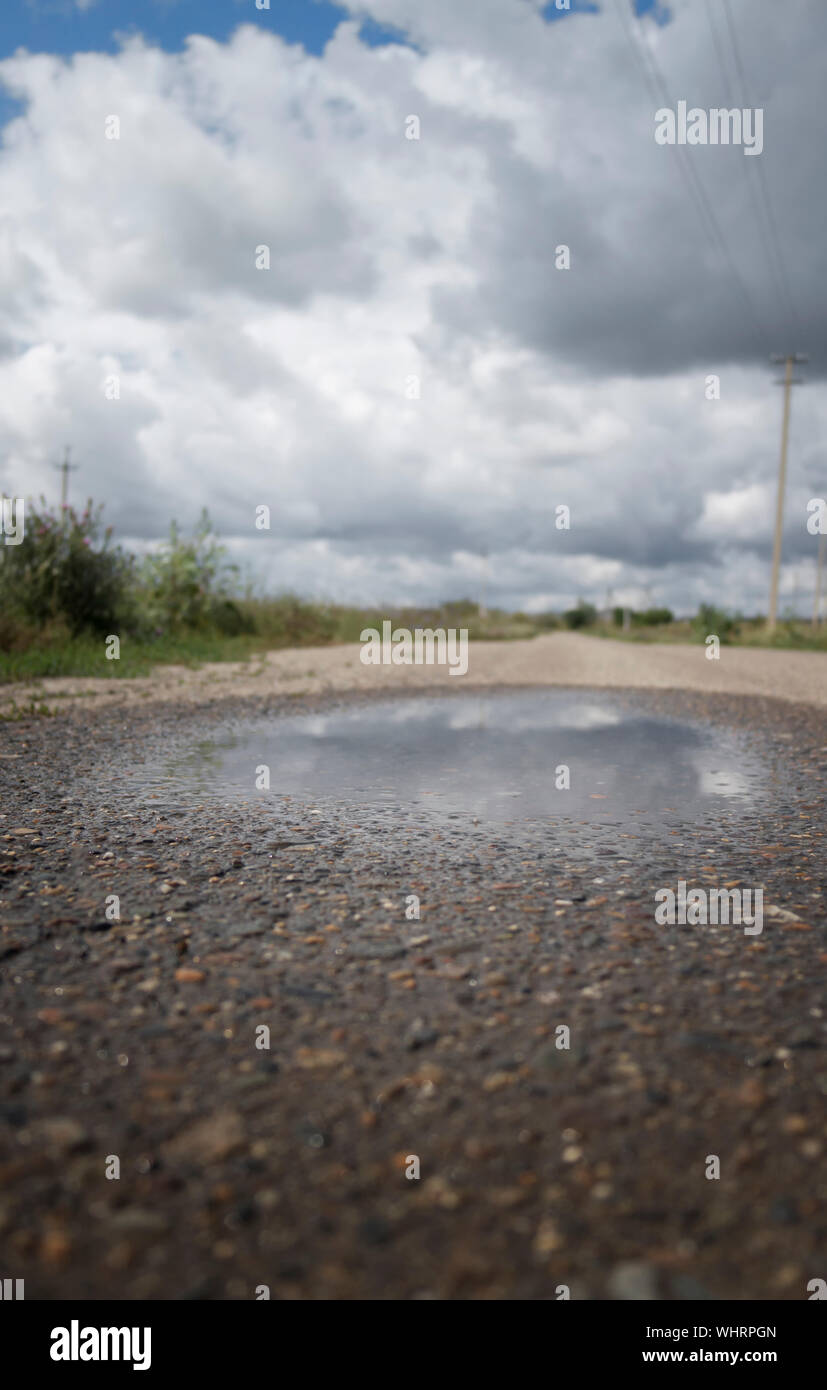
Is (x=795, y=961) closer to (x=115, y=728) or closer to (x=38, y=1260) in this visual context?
(x=38, y=1260)

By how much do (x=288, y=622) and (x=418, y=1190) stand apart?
24638 mm

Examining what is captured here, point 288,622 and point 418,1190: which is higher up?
point 288,622

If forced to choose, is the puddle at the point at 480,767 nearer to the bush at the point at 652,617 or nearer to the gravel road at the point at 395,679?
the gravel road at the point at 395,679

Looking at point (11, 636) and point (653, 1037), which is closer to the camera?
point (653, 1037)

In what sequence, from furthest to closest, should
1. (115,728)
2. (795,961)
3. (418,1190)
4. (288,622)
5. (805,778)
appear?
1. (288,622)
2. (115,728)
3. (805,778)
4. (795,961)
5. (418,1190)

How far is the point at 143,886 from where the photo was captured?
3.26m

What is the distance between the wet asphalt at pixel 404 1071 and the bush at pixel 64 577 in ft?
42.9

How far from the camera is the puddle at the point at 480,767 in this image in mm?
4934

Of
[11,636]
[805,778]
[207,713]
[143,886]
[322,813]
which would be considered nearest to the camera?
[143,886]

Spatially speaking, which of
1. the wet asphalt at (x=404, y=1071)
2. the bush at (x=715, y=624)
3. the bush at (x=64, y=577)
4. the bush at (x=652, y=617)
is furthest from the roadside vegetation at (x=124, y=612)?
the bush at (x=652, y=617)

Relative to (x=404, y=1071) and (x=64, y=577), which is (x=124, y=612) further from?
(x=404, y=1071)

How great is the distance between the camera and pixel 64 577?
16.3m

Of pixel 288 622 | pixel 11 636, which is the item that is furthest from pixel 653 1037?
pixel 288 622

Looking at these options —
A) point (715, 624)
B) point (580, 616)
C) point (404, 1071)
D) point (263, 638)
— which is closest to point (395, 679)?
point (263, 638)
